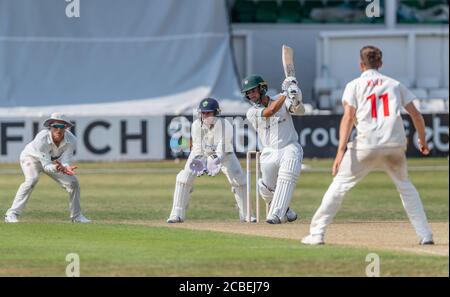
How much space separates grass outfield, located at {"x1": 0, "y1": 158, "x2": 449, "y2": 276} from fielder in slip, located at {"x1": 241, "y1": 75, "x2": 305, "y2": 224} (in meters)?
1.13

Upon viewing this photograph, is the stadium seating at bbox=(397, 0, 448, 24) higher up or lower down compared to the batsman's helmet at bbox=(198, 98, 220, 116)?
higher up

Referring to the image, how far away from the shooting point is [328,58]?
1542 inches

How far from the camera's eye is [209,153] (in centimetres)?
1780

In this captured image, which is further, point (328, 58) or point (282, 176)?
point (328, 58)

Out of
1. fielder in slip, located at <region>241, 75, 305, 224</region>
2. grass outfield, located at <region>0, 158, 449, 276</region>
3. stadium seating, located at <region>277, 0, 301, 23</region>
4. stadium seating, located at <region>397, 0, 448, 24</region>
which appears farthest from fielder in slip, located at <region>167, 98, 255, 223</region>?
stadium seating, located at <region>397, 0, 448, 24</region>

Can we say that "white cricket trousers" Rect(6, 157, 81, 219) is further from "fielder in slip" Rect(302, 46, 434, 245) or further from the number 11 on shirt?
the number 11 on shirt

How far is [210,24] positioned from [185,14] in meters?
0.76

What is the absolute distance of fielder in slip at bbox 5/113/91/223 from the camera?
17.8m

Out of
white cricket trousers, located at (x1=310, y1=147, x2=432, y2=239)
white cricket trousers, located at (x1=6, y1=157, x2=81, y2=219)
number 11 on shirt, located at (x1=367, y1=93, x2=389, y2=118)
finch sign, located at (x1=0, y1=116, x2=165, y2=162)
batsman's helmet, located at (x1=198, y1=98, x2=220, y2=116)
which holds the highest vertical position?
number 11 on shirt, located at (x1=367, y1=93, x2=389, y2=118)

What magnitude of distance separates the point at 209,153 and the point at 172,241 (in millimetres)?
2900

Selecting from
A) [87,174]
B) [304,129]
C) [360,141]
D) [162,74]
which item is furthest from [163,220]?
[162,74]
